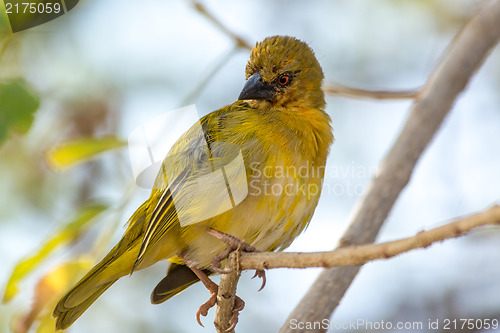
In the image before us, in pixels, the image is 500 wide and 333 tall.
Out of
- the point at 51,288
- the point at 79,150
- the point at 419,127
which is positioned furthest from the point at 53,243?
the point at 419,127

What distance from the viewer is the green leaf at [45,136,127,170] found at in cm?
287

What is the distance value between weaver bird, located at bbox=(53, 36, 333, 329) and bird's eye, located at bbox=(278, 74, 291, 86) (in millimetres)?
58

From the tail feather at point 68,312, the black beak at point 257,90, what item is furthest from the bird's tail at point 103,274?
the black beak at point 257,90

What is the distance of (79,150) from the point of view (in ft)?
9.46

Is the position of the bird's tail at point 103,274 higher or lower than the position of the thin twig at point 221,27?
lower

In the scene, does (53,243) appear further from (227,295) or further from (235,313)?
(235,313)

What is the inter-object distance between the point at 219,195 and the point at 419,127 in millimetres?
1450

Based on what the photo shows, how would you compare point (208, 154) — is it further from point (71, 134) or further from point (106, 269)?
point (71, 134)

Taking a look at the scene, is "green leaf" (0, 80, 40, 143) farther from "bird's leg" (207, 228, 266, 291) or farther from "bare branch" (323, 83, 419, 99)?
"bare branch" (323, 83, 419, 99)

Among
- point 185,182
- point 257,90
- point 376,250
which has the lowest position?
point 376,250

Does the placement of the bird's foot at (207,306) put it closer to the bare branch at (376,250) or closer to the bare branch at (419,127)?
the bare branch at (419,127)

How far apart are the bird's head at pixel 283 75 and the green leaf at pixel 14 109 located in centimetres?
146

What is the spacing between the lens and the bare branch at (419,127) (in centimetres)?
346

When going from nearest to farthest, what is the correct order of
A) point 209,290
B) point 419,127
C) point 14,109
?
1. point 14,109
2. point 209,290
3. point 419,127
